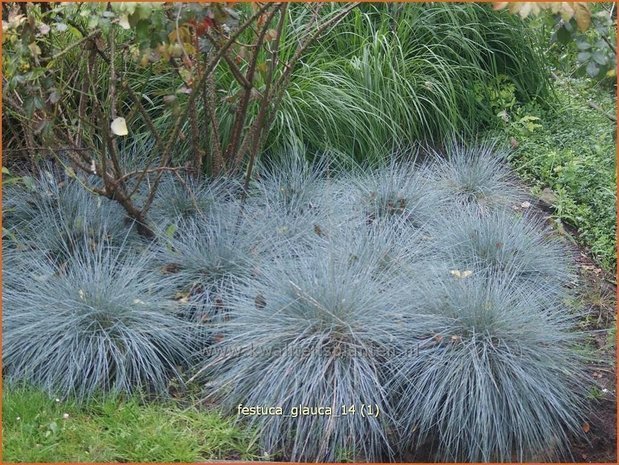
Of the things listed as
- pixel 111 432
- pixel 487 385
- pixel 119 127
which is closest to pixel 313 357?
pixel 487 385

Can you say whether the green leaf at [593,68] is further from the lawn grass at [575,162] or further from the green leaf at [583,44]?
the lawn grass at [575,162]

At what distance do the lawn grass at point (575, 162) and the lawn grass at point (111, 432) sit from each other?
8.85 feet

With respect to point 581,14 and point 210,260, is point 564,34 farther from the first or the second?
point 210,260

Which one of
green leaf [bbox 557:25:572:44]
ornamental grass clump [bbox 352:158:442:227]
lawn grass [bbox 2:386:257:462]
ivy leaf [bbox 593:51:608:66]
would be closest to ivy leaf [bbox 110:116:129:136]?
lawn grass [bbox 2:386:257:462]

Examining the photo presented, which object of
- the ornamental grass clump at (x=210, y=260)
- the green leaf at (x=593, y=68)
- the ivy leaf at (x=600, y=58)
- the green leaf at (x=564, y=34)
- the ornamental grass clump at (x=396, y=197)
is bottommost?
the ornamental grass clump at (x=210, y=260)

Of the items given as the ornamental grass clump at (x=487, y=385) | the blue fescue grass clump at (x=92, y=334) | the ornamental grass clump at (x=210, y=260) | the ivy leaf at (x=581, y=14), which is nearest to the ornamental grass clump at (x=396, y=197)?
the ornamental grass clump at (x=210, y=260)

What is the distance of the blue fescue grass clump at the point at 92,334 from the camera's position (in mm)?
3527

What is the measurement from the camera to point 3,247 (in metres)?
4.34

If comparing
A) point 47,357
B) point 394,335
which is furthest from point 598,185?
point 47,357

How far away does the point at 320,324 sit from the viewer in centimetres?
345

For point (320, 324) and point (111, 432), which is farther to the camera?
point (320, 324)

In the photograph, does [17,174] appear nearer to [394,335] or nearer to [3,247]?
[3,247]

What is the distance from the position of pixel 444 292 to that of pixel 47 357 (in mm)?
1801

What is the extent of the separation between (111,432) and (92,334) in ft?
1.59
